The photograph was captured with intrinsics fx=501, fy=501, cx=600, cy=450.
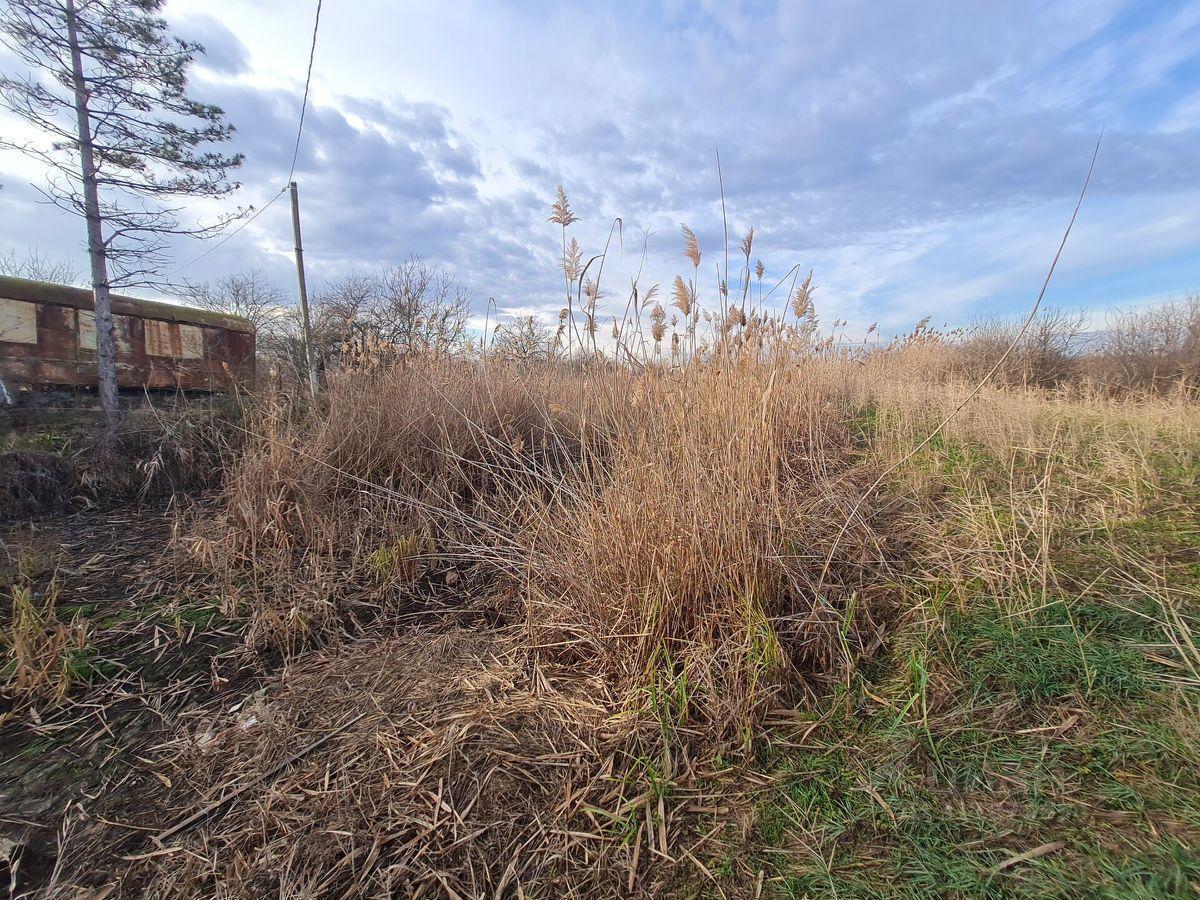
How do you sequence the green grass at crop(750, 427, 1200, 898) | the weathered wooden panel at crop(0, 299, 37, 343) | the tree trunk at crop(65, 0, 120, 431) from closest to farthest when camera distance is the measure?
the green grass at crop(750, 427, 1200, 898), the tree trunk at crop(65, 0, 120, 431), the weathered wooden panel at crop(0, 299, 37, 343)

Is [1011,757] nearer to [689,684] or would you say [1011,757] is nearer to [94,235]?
[689,684]

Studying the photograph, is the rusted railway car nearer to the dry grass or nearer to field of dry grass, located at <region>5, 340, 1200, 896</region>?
the dry grass

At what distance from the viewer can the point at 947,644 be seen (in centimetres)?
170

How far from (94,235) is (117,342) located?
5.92ft

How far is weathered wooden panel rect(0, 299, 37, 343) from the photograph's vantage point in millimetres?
5781

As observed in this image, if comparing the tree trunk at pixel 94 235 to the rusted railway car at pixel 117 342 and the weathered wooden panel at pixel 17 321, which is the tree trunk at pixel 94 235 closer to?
the rusted railway car at pixel 117 342

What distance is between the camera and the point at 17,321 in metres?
5.88

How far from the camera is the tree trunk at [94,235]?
521 centimetres

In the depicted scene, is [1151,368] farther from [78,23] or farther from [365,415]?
[78,23]

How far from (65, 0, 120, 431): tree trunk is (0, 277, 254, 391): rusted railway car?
553mm

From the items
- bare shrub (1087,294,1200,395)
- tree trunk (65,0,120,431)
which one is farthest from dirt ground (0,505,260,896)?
bare shrub (1087,294,1200,395)

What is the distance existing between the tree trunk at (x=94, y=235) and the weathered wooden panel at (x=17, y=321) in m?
1.51

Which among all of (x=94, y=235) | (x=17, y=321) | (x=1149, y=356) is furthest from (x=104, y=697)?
(x=1149, y=356)

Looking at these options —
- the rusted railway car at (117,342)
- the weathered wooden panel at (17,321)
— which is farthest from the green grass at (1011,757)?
the weathered wooden panel at (17,321)
